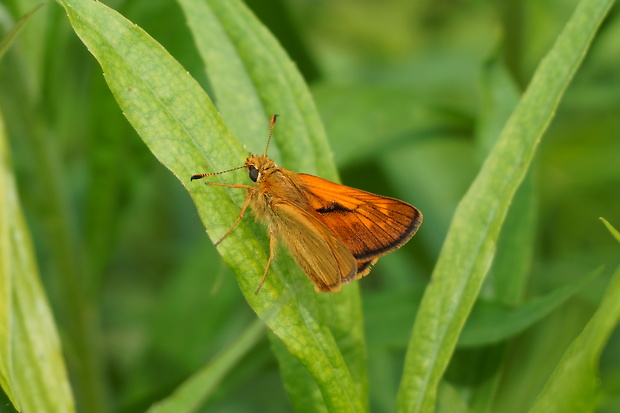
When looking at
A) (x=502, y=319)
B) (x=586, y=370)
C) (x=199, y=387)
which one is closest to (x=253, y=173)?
(x=199, y=387)

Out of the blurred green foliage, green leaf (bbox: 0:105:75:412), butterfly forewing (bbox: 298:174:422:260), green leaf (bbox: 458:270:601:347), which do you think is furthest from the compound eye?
green leaf (bbox: 458:270:601:347)

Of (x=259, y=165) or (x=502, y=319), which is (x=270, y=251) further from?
(x=502, y=319)

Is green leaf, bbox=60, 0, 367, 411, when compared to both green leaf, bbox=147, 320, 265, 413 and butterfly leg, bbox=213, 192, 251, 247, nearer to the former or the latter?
butterfly leg, bbox=213, 192, 251, 247

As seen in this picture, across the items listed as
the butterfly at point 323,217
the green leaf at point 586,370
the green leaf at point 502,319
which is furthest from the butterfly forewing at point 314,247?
the green leaf at point 586,370

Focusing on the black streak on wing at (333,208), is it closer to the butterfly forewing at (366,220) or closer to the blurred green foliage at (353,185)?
the butterfly forewing at (366,220)

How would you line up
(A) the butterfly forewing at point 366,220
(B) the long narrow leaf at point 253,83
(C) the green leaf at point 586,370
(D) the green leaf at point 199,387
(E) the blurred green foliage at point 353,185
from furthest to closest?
(E) the blurred green foliage at point 353,185
(A) the butterfly forewing at point 366,220
(B) the long narrow leaf at point 253,83
(D) the green leaf at point 199,387
(C) the green leaf at point 586,370

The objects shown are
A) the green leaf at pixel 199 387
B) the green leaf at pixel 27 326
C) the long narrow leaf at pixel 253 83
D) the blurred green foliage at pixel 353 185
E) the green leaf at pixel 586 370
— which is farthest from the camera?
the blurred green foliage at pixel 353 185

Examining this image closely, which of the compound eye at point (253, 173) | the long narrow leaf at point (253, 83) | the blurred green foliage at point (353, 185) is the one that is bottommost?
the blurred green foliage at point (353, 185)
